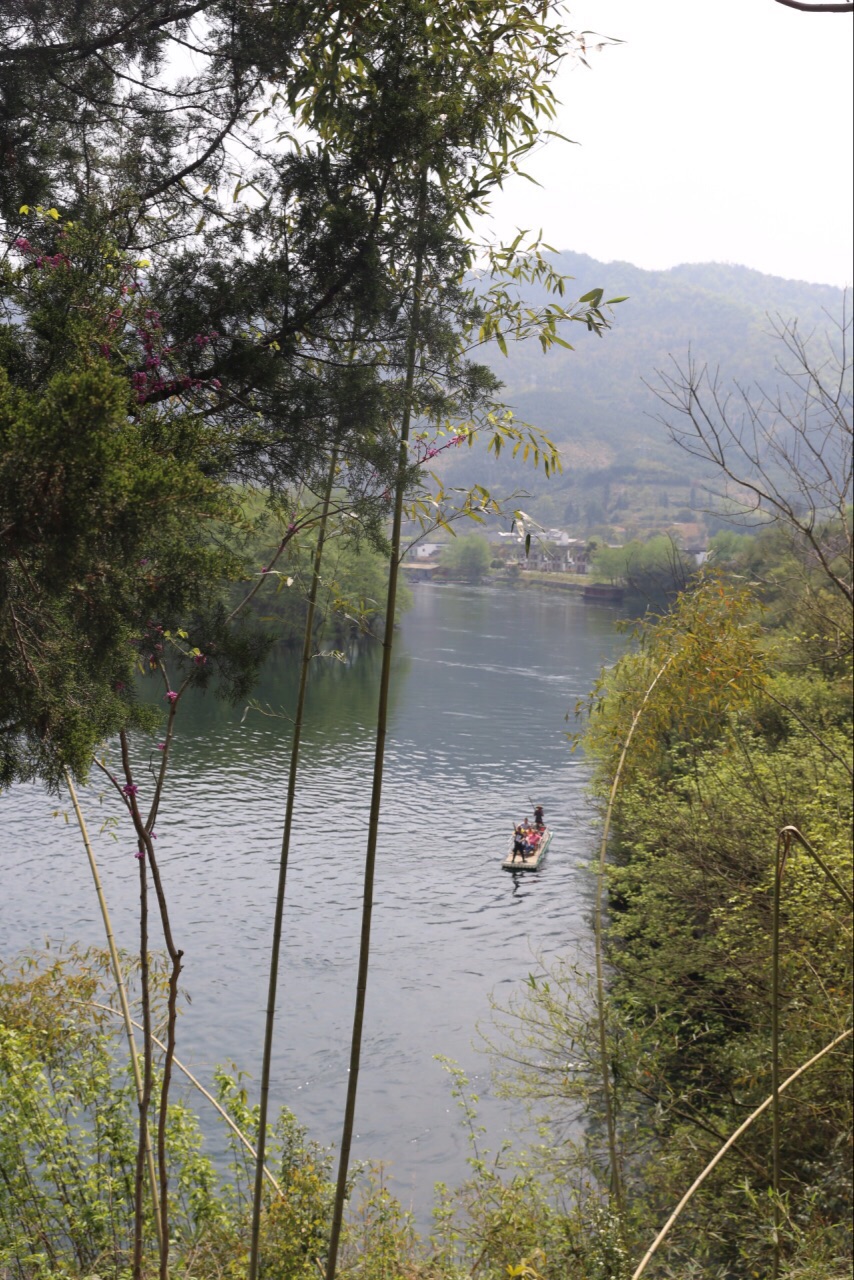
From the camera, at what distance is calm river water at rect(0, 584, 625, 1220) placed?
36.1 ft

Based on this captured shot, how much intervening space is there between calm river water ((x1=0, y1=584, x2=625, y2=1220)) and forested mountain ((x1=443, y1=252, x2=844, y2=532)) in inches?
2737

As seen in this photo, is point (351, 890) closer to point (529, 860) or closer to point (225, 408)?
point (529, 860)

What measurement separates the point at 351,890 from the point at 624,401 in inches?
6057

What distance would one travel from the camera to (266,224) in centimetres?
343

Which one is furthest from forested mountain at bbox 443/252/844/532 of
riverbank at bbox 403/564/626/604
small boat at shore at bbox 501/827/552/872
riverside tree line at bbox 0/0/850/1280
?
riverside tree line at bbox 0/0/850/1280

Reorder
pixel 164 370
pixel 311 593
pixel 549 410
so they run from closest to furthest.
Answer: pixel 164 370
pixel 311 593
pixel 549 410

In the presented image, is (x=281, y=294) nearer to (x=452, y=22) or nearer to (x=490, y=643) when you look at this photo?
(x=452, y=22)

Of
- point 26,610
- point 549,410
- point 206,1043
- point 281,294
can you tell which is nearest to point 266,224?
point 281,294

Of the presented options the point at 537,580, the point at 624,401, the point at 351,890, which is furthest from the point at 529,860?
the point at 624,401

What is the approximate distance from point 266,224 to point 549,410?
15185 cm

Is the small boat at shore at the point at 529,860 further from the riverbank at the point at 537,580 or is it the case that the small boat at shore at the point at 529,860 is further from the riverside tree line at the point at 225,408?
the riverbank at the point at 537,580

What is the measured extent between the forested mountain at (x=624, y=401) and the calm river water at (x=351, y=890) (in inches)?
2737

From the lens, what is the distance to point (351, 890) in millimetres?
16016

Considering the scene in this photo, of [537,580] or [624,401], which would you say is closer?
[537,580]
